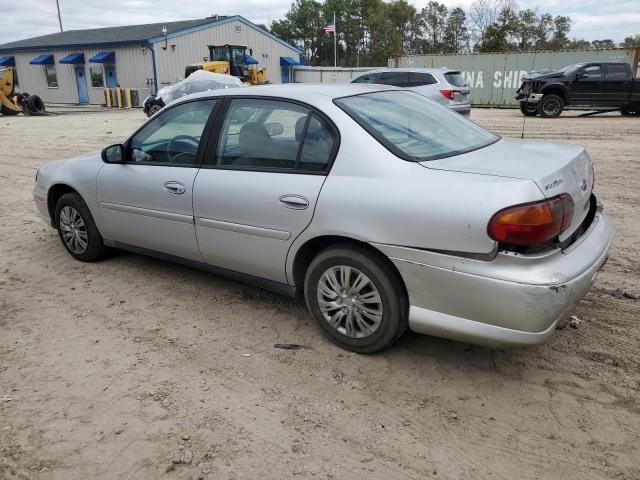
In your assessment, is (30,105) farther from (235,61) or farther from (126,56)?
(235,61)

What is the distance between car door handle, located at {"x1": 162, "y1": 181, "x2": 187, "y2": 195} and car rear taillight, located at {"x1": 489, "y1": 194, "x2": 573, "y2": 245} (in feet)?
7.43

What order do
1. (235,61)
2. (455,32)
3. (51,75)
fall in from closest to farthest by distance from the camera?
(235,61)
(51,75)
(455,32)

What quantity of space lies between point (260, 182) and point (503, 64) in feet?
82.2

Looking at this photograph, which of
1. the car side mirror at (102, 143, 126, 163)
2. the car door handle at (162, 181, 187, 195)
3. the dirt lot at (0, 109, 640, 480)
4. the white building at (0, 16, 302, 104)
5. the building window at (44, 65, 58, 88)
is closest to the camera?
the dirt lot at (0, 109, 640, 480)

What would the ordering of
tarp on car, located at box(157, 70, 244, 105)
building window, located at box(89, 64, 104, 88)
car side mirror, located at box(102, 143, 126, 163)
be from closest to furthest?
car side mirror, located at box(102, 143, 126, 163) < tarp on car, located at box(157, 70, 244, 105) < building window, located at box(89, 64, 104, 88)

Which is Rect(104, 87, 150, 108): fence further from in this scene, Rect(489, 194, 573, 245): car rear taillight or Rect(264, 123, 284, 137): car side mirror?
Rect(489, 194, 573, 245): car rear taillight

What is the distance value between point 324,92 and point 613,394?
2498mm

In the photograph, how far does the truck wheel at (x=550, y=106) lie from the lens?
17.8m

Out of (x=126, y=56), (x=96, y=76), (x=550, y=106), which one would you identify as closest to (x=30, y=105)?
(x=126, y=56)

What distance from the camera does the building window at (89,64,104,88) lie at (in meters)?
34.9

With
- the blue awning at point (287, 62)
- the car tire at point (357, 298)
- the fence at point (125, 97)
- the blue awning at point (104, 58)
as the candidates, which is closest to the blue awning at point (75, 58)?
the blue awning at point (104, 58)

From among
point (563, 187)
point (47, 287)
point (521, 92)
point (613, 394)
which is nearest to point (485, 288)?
point (563, 187)

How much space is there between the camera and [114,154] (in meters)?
4.48

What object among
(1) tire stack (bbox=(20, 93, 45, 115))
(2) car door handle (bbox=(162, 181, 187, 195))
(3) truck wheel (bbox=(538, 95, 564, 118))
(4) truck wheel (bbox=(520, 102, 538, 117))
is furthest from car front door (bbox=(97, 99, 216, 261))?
(1) tire stack (bbox=(20, 93, 45, 115))
